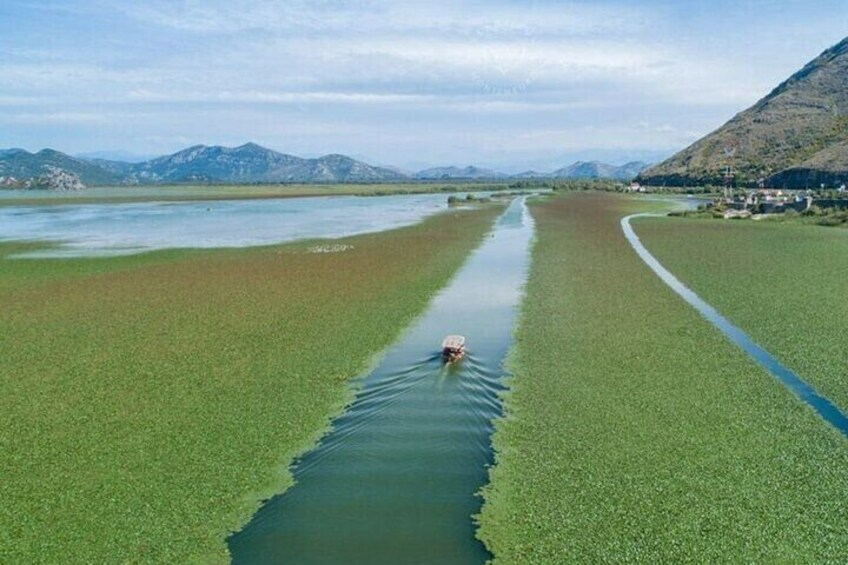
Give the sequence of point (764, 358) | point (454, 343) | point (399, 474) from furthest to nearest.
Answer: point (454, 343), point (764, 358), point (399, 474)

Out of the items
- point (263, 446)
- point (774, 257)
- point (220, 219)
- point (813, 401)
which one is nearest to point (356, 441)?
point (263, 446)

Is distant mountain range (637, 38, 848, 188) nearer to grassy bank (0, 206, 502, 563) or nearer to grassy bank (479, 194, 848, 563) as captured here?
grassy bank (479, 194, 848, 563)

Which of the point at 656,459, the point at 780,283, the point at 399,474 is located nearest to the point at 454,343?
the point at 399,474

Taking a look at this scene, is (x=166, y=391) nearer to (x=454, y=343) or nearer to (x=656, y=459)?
(x=454, y=343)

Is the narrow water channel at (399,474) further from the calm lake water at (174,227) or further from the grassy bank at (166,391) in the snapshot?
the calm lake water at (174,227)

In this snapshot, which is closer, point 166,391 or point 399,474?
point 399,474

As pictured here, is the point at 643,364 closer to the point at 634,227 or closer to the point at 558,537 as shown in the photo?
the point at 558,537
